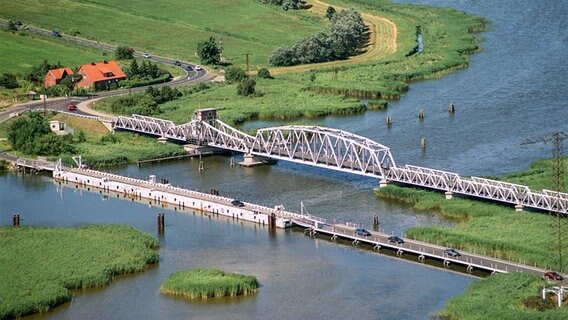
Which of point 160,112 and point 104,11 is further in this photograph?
point 104,11

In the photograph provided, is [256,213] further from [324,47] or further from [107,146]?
[324,47]

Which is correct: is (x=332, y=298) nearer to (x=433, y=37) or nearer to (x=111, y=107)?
(x=111, y=107)

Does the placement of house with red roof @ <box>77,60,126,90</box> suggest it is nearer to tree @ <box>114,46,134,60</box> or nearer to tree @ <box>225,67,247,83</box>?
tree @ <box>114,46,134,60</box>

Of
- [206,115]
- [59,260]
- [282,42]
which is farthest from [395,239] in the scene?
[282,42]

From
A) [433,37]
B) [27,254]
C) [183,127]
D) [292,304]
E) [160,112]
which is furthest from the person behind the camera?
[433,37]

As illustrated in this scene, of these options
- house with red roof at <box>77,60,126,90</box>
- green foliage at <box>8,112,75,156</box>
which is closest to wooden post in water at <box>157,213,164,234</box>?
green foliage at <box>8,112,75,156</box>

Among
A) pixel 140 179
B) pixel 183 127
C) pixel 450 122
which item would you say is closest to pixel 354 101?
pixel 450 122

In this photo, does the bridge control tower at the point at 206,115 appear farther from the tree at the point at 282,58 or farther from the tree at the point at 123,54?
the tree at the point at 123,54

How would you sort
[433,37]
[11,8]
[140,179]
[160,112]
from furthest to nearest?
[11,8]
[433,37]
[160,112]
[140,179]
